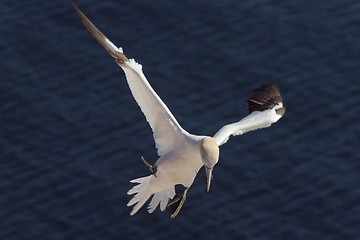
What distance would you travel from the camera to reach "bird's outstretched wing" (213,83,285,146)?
26.8m

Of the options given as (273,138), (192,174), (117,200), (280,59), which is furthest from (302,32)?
(192,174)

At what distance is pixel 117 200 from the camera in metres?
36.9

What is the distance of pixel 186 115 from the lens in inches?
1487

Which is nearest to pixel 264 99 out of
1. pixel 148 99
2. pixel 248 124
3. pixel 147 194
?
pixel 248 124

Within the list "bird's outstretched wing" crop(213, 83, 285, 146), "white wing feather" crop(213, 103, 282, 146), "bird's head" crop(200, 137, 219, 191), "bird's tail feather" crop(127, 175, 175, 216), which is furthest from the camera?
"bird's tail feather" crop(127, 175, 175, 216)

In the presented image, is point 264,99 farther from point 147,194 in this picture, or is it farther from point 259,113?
point 147,194

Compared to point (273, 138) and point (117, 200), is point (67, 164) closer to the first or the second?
point (117, 200)

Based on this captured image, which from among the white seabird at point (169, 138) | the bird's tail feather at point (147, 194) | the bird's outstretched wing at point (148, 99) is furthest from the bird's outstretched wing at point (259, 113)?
the bird's tail feather at point (147, 194)

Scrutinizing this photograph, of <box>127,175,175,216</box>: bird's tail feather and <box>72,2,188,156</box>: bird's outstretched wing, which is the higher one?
<box>72,2,188,156</box>: bird's outstretched wing

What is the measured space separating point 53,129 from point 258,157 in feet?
20.7

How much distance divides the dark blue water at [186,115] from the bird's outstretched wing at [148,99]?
30.3 ft

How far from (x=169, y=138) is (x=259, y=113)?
2.25 metres

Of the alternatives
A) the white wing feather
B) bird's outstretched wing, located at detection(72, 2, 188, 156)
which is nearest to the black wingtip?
the white wing feather

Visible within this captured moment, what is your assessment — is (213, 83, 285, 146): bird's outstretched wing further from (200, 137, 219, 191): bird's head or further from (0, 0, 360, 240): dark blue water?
(0, 0, 360, 240): dark blue water
